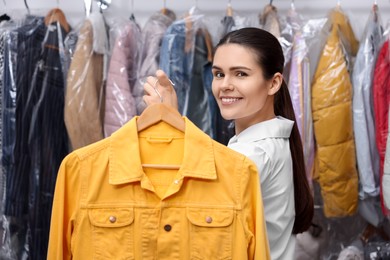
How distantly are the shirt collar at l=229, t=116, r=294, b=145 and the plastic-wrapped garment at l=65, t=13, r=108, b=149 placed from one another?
0.95 m

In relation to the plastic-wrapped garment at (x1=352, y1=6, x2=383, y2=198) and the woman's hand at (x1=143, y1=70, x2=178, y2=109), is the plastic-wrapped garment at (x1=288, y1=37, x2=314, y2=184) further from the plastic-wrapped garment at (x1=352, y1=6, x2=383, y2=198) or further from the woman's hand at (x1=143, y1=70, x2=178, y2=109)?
the woman's hand at (x1=143, y1=70, x2=178, y2=109)

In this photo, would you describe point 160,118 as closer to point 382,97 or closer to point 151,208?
point 151,208

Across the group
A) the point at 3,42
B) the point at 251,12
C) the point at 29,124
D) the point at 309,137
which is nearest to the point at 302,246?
the point at 309,137

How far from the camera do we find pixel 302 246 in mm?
2359

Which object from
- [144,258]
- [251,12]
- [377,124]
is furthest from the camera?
[251,12]

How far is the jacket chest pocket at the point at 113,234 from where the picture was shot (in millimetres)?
1075

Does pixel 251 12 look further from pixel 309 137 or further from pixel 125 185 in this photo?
pixel 125 185

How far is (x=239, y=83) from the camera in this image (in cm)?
127

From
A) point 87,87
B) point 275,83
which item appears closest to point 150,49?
point 87,87

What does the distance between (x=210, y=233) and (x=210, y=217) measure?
0.04 m

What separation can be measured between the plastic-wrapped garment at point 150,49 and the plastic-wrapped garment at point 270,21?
43 centimetres

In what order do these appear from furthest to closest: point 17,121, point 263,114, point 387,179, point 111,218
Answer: point 17,121 → point 387,179 → point 263,114 → point 111,218

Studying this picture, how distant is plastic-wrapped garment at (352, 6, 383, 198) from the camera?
2.10 m

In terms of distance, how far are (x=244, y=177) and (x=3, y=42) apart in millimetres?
1428
